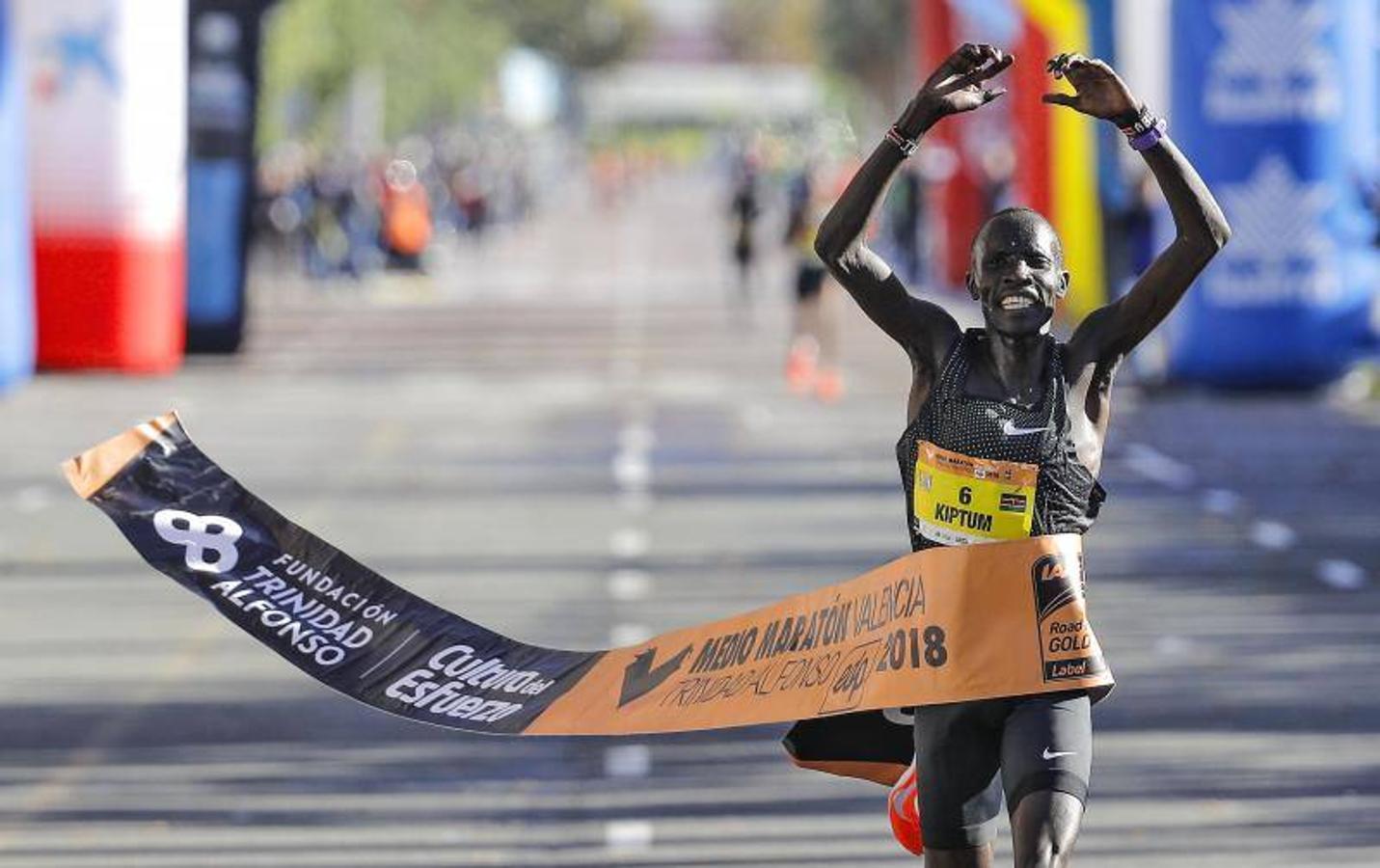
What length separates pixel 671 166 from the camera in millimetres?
173875

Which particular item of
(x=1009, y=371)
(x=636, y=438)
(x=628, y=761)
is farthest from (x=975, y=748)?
(x=636, y=438)

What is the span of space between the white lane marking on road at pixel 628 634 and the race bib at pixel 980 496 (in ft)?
22.7

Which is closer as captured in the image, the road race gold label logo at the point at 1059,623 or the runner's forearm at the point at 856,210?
the road race gold label logo at the point at 1059,623

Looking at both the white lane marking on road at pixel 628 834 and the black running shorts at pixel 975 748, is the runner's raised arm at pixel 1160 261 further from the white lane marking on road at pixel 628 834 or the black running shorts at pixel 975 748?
the white lane marking on road at pixel 628 834

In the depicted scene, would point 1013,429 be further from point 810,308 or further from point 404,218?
point 404,218

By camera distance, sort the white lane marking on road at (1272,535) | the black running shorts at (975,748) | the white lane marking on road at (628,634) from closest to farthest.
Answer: the black running shorts at (975,748), the white lane marking on road at (628,634), the white lane marking on road at (1272,535)

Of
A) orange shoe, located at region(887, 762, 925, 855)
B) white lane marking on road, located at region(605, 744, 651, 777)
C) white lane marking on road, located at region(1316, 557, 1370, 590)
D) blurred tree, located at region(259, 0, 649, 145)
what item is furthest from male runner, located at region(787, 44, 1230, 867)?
blurred tree, located at region(259, 0, 649, 145)

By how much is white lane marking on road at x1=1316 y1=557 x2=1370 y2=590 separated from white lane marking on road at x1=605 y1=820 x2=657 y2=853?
648cm

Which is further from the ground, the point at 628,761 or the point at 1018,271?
the point at 1018,271

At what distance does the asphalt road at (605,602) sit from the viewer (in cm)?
960

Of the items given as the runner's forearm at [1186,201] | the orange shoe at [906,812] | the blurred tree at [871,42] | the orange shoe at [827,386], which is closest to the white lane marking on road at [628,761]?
the orange shoe at [906,812]

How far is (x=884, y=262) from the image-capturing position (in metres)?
6.38

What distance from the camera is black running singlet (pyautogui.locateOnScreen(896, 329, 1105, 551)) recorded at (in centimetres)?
619

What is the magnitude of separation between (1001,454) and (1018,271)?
365 millimetres
